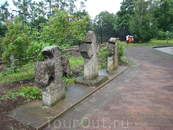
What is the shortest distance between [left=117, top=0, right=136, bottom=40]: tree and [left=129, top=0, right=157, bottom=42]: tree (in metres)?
2.62

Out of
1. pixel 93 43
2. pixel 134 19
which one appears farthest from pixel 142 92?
pixel 134 19

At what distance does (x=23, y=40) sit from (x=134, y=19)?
26101 mm

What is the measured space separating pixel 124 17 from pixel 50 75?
31353mm

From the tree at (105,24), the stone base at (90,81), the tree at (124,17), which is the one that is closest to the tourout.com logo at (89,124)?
the stone base at (90,81)

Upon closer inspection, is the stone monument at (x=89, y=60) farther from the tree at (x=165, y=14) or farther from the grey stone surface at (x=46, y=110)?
the tree at (x=165, y=14)

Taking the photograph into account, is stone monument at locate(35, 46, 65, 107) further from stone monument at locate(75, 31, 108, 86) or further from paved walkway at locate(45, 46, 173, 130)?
stone monument at locate(75, 31, 108, 86)

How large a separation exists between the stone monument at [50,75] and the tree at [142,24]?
25.7 metres

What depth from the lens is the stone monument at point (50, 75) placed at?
303 centimetres

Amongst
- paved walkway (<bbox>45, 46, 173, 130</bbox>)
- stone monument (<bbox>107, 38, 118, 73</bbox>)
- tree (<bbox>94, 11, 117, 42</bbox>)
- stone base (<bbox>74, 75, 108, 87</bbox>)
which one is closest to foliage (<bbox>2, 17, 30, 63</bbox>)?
stone base (<bbox>74, 75, 108, 87</bbox>)

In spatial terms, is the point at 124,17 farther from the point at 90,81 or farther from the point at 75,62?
the point at 90,81

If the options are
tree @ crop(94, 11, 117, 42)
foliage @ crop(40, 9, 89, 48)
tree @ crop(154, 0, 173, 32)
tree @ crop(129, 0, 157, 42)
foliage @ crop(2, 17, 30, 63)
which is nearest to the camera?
foliage @ crop(2, 17, 30, 63)

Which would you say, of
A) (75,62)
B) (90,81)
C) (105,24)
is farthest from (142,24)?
(90,81)

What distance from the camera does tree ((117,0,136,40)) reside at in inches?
1169

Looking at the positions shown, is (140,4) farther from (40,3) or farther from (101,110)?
(101,110)
